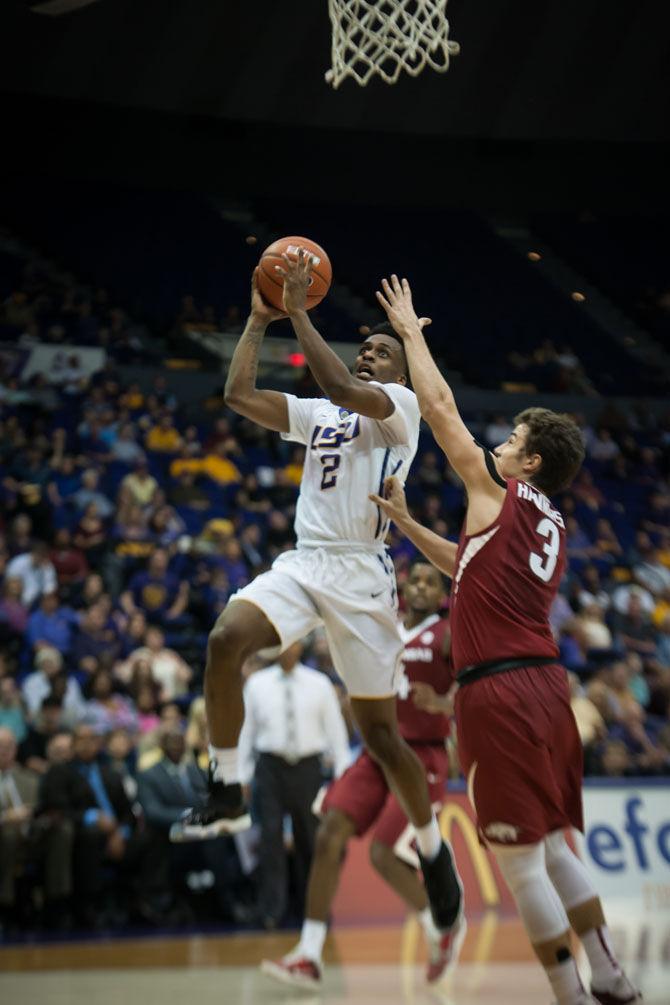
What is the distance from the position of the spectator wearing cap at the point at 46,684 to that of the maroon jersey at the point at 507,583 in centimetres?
631

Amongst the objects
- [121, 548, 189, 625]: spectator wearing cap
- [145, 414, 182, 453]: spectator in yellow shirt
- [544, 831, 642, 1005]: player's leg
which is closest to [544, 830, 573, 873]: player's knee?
[544, 831, 642, 1005]: player's leg

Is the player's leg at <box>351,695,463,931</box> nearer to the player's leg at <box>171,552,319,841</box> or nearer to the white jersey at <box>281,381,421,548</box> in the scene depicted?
the player's leg at <box>171,552,319,841</box>

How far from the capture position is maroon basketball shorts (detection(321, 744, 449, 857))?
7840mm

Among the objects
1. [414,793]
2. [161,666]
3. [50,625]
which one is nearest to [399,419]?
[414,793]

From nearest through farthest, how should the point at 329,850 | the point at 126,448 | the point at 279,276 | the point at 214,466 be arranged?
the point at 279,276, the point at 329,850, the point at 126,448, the point at 214,466

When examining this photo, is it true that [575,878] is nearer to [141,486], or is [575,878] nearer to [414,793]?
[414,793]

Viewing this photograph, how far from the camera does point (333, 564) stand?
6.07 meters

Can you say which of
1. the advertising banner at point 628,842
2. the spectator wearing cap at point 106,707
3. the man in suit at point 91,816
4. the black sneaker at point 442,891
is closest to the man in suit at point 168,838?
the man in suit at point 91,816

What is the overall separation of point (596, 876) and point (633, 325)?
13930 millimetres

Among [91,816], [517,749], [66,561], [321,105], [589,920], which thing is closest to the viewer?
[517,749]

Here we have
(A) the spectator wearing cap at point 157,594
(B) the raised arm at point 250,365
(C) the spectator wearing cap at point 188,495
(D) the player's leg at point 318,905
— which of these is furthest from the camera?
(C) the spectator wearing cap at point 188,495

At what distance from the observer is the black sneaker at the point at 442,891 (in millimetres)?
6652

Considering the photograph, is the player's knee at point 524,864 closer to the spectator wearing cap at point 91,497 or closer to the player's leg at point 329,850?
the player's leg at point 329,850

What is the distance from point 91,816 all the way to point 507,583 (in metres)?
5.61
